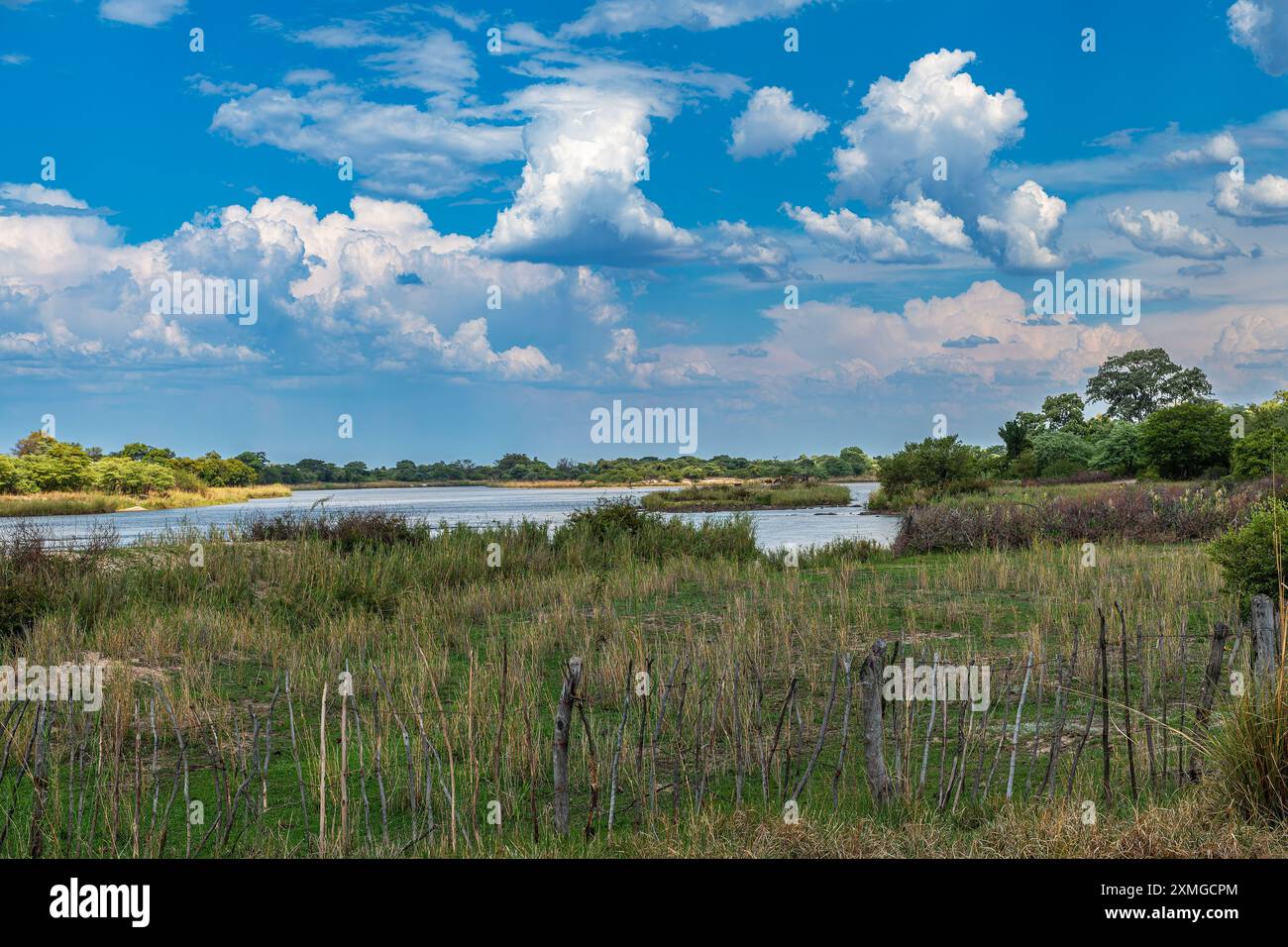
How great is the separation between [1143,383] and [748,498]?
37.5 m

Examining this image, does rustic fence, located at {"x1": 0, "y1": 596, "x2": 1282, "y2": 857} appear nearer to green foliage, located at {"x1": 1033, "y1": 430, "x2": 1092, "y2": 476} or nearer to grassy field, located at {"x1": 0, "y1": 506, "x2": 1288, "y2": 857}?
grassy field, located at {"x1": 0, "y1": 506, "x2": 1288, "y2": 857}

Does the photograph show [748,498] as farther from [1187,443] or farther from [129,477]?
[129,477]

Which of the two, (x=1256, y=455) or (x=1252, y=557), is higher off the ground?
(x=1256, y=455)

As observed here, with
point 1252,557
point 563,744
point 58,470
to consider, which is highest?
point 58,470

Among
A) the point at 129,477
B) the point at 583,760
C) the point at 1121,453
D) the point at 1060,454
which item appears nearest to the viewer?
the point at 583,760

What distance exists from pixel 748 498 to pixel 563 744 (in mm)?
49347

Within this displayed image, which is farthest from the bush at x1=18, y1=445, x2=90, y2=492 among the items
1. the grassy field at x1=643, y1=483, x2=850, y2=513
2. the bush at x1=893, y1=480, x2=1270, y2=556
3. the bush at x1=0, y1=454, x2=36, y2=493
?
the bush at x1=893, y1=480, x2=1270, y2=556

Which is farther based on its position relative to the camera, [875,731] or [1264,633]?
[1264,633]

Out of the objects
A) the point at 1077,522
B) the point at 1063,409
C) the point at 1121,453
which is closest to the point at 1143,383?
the point at 1063,409

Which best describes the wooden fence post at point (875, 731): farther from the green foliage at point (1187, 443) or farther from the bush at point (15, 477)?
the bush at point (15, 477)

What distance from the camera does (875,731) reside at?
5.53m

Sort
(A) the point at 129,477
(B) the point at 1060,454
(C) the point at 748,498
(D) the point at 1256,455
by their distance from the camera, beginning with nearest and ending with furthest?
(D) the point at 1256,455
(B) the point at 1060,454
(C) the point at 748,498
(A) the point at 129,477
